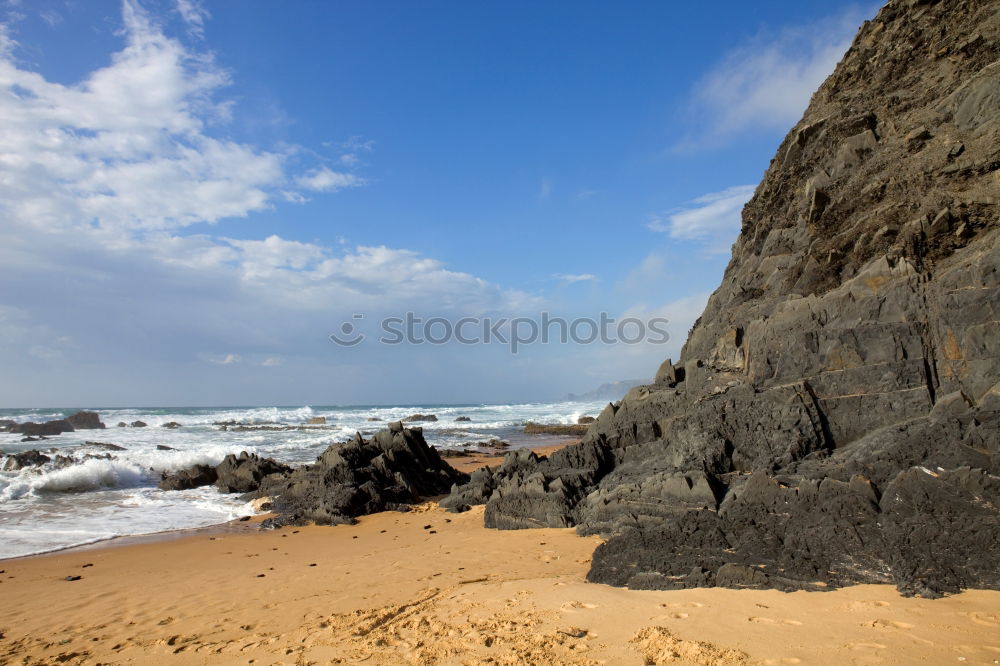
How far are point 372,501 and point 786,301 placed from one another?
29.8ft

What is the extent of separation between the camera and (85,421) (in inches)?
1811

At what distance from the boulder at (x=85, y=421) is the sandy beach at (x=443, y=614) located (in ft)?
146

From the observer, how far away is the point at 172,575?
8055mm

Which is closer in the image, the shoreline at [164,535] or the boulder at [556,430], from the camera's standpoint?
the shoreline at [164,535]

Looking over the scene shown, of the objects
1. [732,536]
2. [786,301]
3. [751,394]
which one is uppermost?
[786,301]

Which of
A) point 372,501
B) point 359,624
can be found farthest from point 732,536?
point 372,501

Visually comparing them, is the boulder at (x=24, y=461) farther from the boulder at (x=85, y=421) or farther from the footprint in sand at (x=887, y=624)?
the boulder at (x=85, y=421)

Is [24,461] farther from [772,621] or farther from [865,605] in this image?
[865,605]

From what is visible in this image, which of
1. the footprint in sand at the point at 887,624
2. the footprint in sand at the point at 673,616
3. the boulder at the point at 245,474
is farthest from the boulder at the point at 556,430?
the footprint in sand at the point at 887,624

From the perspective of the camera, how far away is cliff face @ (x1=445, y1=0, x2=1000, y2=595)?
18.6 ft

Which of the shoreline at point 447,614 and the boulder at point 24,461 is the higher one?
the boulder at point 24,461

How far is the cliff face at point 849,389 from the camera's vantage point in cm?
566

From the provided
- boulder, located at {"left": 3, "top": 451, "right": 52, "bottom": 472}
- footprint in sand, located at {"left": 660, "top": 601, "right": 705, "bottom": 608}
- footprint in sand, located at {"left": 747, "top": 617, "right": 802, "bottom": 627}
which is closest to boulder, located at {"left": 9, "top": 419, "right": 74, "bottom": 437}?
boulder, located at {"left": 3, "top": 451, "right": 52, "bottom": 472}

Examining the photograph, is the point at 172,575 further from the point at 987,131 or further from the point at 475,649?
the point at 987,131
